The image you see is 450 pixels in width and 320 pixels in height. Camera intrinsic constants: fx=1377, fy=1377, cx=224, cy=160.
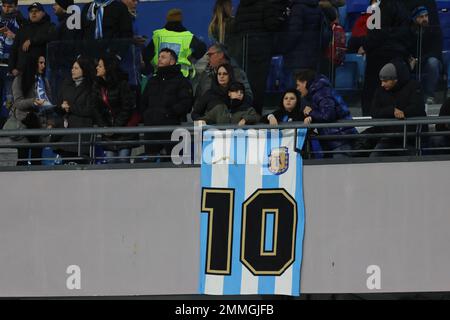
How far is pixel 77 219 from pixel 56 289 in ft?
2.36

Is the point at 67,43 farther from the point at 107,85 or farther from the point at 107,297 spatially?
the point at 107,297

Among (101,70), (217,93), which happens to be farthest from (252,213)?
(101,70)

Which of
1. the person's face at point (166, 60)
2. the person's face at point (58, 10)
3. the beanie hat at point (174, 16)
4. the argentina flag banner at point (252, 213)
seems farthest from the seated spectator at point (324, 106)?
the person's face at point (58, 10)

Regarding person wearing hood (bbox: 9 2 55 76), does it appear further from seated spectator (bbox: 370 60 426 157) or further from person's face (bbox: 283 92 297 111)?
seated spectator (bbox: 370 60 426 157)

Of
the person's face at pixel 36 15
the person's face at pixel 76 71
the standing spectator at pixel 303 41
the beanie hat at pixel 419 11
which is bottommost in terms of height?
the person's face at pixel 76 71

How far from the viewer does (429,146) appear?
1340 centimetres

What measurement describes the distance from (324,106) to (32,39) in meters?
3.97

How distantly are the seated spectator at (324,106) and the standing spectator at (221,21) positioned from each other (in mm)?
1651

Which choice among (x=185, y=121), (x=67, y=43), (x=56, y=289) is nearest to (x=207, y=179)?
(x=185, y=121)

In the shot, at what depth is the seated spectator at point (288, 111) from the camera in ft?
43.7

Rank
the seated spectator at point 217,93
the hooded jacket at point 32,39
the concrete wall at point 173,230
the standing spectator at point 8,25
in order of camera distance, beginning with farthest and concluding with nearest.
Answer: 1. the standing spectator at point 8,25
2. the hooded jacket at point 32,39
3. the seated spectator at point 217,93
4. the concrete wall at point 173,230

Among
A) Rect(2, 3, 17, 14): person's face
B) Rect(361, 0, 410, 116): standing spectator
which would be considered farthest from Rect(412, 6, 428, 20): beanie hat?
Rect(2, 3, 17, 14): person's face

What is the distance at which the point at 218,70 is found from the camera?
537 inches

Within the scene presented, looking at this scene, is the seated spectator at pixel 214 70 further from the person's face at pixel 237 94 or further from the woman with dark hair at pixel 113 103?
the woman with dark hair at pixel 113 103
